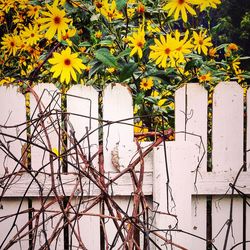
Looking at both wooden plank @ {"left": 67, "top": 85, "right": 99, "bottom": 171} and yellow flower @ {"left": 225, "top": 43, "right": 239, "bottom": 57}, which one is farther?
yellow flower @ {"left": 225, "top": 43, "right": 239, "bottom": 57}

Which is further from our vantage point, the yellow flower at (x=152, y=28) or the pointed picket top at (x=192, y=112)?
the yellow flower at (x=152, y=28)

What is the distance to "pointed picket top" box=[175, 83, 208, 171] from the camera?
143 cm

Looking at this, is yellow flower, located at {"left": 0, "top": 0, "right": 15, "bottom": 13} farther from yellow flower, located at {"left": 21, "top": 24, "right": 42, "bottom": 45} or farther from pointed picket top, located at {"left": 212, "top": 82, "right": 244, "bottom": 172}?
pointed picket top, located at {"left": 212, "top": 82, "right": 244, "bottom": 172}

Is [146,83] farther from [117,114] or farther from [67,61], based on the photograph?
[67,61]

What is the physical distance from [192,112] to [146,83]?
284 mm

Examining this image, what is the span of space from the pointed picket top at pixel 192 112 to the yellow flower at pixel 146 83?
203mm

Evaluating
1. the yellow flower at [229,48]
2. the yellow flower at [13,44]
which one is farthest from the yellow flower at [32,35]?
the yellow flower at [229,48]

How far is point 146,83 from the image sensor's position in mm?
1617

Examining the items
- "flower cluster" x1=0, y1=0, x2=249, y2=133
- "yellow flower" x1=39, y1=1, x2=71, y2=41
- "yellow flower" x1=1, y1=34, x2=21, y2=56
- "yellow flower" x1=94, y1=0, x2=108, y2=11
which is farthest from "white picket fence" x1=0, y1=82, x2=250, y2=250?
"yellow flower" x1=1, y1=34, x2=21, y2=56

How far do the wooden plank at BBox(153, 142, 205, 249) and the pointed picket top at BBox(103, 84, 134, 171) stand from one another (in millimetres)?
138

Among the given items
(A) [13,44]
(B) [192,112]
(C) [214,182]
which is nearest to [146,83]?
(B) [192,112]

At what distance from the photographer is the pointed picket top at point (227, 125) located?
4.75 ft

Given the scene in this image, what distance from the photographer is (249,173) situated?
145cm

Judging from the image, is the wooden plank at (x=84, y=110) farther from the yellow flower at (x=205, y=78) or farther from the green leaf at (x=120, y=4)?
the yellow flower at (x=205, y=78)
